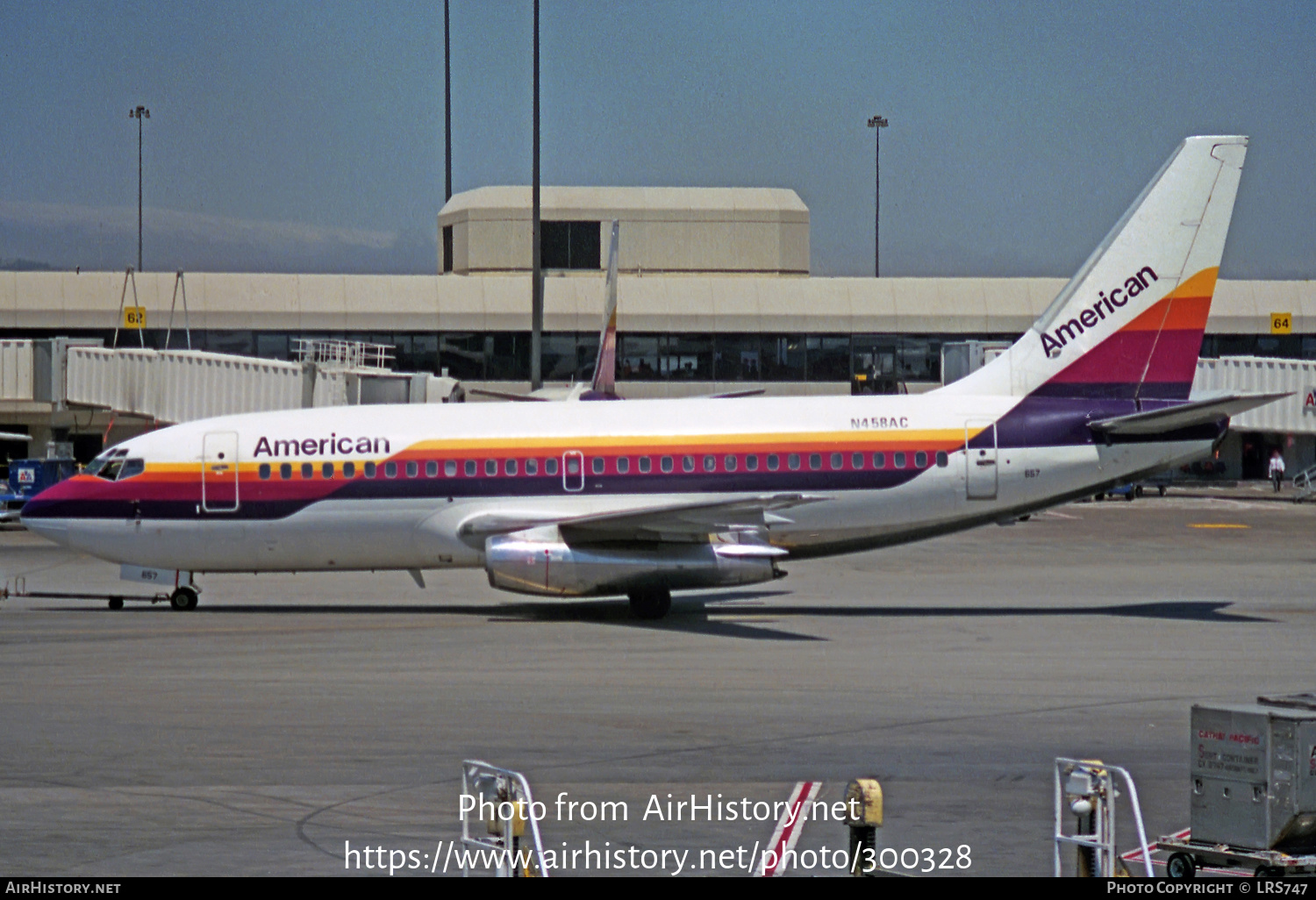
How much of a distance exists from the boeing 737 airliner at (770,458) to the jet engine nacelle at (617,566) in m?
0.71

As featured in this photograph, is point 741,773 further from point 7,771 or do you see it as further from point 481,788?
point 7,771

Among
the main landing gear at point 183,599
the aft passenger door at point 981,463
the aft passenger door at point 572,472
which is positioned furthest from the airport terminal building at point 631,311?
the main landing gear at point 183,599

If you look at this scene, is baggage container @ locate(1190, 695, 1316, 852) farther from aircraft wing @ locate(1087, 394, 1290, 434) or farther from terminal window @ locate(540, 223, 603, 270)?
terminal window @ locate(540, 223, 603, 270)

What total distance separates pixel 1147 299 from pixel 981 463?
14.5 feet

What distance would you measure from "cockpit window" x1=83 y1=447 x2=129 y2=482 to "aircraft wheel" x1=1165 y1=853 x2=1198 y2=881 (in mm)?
22553

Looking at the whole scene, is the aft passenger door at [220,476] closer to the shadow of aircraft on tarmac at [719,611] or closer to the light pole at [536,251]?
the shadow of aircraft on tarmac at [719,611]

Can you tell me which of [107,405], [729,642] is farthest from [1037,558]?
[107,405]

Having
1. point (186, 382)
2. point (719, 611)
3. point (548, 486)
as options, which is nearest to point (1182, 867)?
point (719, 611)

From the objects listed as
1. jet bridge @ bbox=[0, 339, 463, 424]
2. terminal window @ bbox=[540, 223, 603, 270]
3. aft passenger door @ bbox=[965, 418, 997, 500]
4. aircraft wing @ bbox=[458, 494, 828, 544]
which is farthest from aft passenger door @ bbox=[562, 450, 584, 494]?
terminal window @ bbox=[540, 223, 603, 270]

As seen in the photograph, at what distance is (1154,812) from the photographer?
1338 centimetres

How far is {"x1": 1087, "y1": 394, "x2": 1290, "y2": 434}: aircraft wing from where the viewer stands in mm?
26750

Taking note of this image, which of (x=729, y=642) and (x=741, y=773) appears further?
(x=729, y=642)

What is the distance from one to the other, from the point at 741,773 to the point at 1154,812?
12.7 ft

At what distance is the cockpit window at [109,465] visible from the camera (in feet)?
95.6
